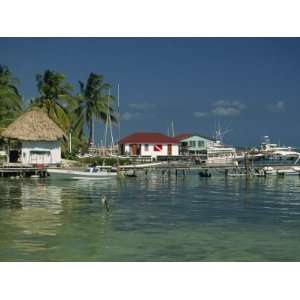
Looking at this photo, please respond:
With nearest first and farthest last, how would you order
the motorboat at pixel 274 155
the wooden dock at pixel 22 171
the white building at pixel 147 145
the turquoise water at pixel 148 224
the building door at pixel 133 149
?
the turquoise water at pixel 148 224 < the wooden dock at pixel 22 171 < the white building at pixel 147 145 < the building door at pixel 133 149 < the motorboat at pixel 274 155

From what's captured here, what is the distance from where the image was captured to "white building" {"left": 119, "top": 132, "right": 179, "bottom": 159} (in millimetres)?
49312

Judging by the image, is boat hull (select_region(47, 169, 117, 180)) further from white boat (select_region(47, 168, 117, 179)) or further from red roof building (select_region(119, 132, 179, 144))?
red roof building (select_region(119, 132, 179, 144))

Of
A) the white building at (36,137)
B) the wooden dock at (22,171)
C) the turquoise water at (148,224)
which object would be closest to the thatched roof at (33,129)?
the white building at (36,137)

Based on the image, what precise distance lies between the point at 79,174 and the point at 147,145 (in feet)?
65.1

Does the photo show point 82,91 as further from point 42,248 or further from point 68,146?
point 42,248

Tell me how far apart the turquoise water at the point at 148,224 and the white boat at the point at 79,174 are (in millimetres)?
3471

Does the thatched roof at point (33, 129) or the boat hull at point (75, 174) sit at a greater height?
the thatched roof at point (33, 129)

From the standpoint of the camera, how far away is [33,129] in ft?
108

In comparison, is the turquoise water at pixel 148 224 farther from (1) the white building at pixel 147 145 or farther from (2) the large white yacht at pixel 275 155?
(2) the large white yacht at pixel 275 155

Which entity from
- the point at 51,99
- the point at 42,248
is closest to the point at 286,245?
the point at 42,248

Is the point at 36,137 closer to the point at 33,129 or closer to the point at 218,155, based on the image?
the point at 33,129

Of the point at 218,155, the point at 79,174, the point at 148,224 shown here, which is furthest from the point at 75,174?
the point at 218,155

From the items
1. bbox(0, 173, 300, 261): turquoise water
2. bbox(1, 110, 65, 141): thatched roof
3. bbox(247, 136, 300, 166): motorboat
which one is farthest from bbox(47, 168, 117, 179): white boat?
bbox(247, 136, 300, 166): motorboat

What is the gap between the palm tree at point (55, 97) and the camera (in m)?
36.8
